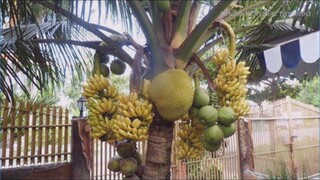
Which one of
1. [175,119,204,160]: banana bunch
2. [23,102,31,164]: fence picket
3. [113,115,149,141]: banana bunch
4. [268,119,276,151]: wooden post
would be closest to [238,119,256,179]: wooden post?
[268,119,276,151]: wooden post

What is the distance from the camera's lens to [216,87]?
744 millimetres

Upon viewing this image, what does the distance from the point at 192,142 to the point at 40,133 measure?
1.41 meters

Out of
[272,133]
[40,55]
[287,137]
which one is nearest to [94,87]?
[40,55]

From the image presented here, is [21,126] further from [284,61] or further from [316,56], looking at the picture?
[316,56]

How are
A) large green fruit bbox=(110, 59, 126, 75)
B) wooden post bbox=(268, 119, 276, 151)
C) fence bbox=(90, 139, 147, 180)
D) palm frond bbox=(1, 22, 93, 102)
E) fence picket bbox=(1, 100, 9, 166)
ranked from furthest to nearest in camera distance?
wooden post bbox=(268, 119, 276, 151) < fence bbox=(90, 139, 147, 180) < fence picket bbox=(1, 100, 9, 166) < palm frond bbox=(1, 22, 93, 102) < large green fruit bbox=(110, 59, 126, 75)

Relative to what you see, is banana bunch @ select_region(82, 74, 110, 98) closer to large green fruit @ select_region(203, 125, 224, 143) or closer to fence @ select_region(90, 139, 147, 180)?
large green fruit @ select_region(203, 125, 224, 143)

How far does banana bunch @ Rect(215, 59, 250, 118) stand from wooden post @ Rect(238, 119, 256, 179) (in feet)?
6.35

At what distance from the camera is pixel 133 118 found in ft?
2.08

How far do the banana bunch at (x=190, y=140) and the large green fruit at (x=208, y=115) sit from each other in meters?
0.10

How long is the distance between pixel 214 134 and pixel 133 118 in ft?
0.60

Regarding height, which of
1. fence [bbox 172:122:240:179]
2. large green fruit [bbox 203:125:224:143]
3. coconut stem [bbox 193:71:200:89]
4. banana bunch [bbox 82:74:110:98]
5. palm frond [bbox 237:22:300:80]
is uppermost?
palm frond [bbox 237:22:300:80]

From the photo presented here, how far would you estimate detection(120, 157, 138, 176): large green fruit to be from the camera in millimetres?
694

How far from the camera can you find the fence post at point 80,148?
1.91m

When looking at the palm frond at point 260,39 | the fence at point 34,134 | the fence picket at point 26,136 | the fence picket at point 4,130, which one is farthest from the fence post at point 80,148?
the palm frond at point 260,39
